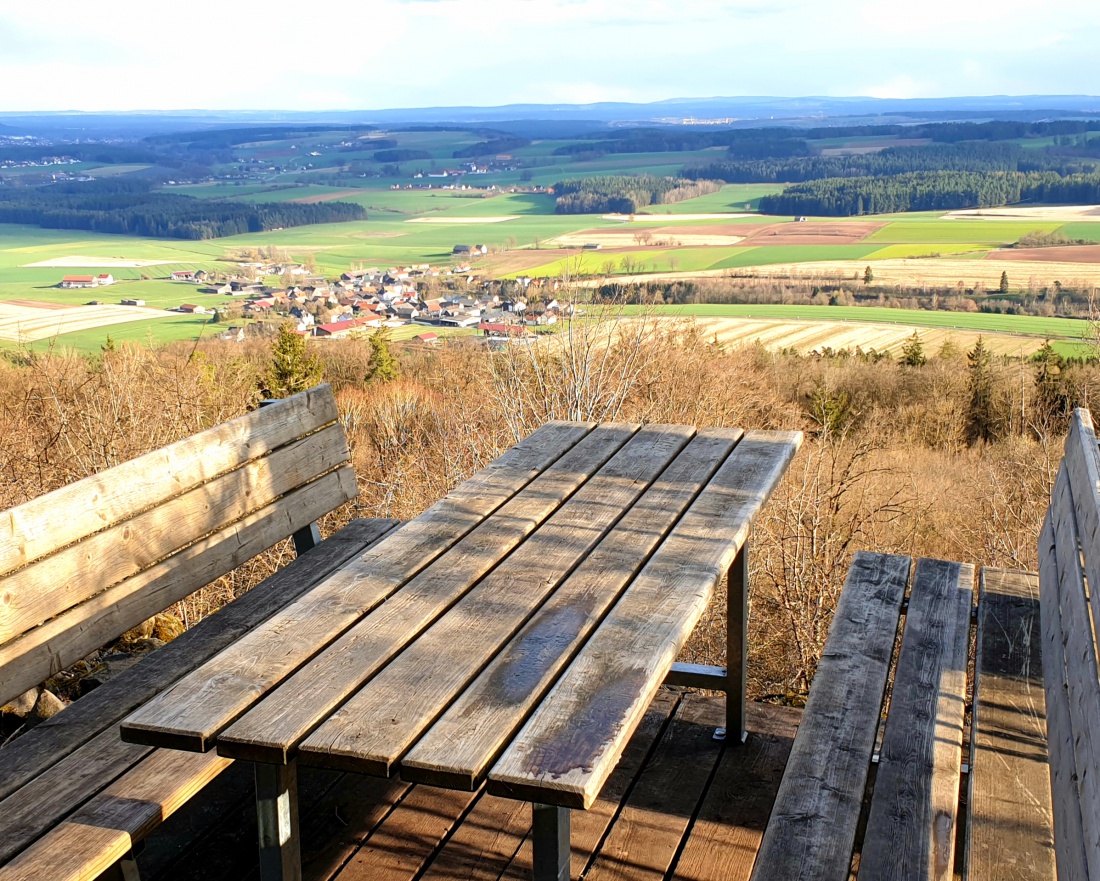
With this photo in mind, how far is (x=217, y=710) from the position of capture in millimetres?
1354

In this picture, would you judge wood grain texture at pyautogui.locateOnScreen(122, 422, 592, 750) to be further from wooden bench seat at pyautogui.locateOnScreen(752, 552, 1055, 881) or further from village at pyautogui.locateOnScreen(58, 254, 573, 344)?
village at pyautogui.locateOnScreen(58, 254, 573, 344)

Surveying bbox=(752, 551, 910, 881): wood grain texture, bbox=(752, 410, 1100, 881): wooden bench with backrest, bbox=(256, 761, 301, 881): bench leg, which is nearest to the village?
bbox=(752, 551, 910, 881): wood grain texture

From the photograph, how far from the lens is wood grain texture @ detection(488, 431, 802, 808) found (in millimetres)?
1188

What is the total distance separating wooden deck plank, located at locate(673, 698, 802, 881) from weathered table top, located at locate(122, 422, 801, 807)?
2.32 feet

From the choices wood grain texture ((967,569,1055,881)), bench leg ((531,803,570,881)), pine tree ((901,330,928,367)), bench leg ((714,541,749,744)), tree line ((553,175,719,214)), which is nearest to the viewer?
bench leg ((531,803,570,881))

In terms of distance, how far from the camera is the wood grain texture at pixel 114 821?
1447 mm

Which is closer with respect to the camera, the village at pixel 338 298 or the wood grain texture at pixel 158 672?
the wood grain texture at pixel 158 672

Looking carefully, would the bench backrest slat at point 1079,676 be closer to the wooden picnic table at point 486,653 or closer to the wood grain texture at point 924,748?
the wood grain texture at point 924,748

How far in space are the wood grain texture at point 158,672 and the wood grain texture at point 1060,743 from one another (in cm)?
157

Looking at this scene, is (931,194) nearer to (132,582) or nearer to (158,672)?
(132,582)

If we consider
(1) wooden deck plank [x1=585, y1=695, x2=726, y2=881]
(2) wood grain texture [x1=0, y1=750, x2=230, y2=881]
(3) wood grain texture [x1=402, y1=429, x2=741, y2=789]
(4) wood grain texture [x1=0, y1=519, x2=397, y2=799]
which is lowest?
(1) wooden deck plank [x1=585, y1=695, x2=726, y2=881]

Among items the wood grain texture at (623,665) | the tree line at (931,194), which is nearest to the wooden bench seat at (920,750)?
the wood grain texture at (623,665)

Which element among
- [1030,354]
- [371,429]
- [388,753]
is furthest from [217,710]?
[1030,354]

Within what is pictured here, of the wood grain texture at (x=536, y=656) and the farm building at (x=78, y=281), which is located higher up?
the wood grain texture at (x=536, y=656)
